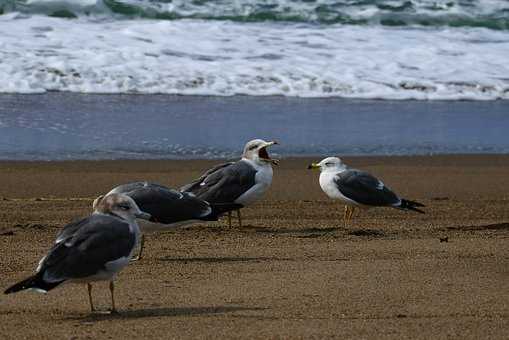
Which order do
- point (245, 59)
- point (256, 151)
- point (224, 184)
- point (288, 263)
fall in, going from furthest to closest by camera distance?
point (245, 59), point (256, 151), point (224, 184), point (288, 263)

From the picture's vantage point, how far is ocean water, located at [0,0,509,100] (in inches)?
639

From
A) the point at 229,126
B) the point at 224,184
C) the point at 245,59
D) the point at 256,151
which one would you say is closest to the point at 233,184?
the point at 224,184

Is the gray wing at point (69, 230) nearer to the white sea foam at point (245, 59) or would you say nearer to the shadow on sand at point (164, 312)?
the shadow on sand at point (164, 312)

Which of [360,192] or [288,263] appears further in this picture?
[360,192]

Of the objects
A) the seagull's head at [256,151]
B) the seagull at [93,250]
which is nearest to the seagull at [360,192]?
the seagull's head at [256,151]

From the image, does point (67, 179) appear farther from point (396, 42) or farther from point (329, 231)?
point (396, 42)

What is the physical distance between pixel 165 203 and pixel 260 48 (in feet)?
34.9

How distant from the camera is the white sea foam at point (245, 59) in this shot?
16094mm

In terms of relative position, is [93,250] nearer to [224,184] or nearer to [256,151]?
[224,184]

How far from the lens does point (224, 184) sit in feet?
29.8

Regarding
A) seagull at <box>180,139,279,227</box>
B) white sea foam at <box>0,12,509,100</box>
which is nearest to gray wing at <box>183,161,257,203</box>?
seagull at <box>180,139,279,227</box>

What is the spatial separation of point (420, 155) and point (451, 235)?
3900 millimetres

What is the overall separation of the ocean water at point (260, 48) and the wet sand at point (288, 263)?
4808mm

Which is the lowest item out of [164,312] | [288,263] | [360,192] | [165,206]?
[360,192]
